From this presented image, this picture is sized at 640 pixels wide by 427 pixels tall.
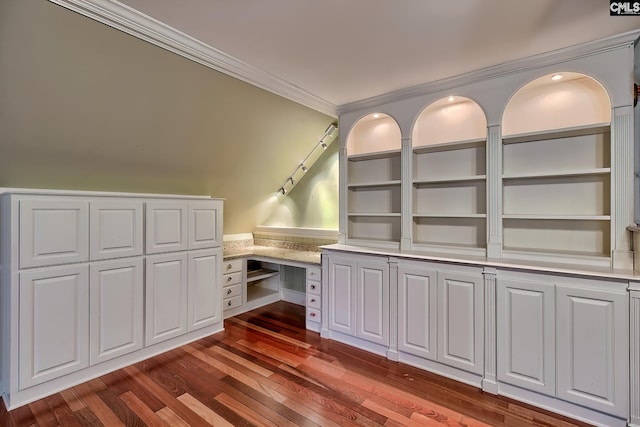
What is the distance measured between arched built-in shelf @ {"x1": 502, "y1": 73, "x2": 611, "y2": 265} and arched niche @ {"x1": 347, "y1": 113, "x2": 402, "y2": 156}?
1.08 meters

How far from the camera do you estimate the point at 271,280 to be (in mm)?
4555

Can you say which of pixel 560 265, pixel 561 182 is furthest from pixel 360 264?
pixel 561 182

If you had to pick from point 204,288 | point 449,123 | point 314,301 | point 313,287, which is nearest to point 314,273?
point 313,287

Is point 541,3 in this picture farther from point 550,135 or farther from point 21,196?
point 21,196

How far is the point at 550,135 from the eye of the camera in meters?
2.31

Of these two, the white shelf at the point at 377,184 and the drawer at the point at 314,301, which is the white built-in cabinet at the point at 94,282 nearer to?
the drawer at the point at 314,301

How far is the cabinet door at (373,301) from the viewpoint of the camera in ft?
8.96

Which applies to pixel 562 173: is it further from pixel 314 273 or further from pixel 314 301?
pixel 314 301

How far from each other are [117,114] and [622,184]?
3687 mm

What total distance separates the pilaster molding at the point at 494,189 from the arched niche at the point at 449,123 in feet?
0.67

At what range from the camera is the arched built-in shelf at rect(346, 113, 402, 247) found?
10.5 feet

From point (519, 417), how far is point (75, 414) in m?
2.92

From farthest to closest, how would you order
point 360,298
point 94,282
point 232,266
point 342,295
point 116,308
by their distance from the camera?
point 232,266 < point 342,295 < point 360,298 < point 116,308 < point 94,282

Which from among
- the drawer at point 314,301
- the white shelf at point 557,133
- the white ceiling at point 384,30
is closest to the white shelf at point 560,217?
the white shelf at point 557,133
